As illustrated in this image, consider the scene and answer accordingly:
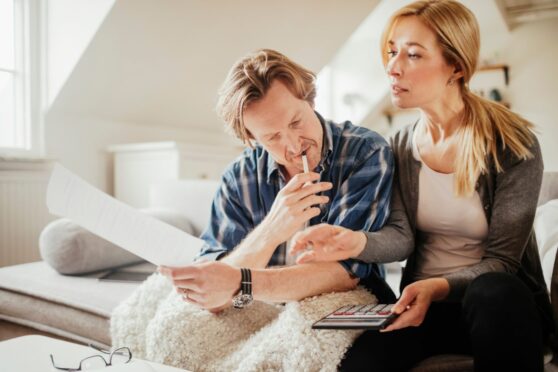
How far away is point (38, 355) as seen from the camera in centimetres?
82

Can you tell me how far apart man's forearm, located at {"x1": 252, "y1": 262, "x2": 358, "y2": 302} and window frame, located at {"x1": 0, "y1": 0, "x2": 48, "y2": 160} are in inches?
72.9

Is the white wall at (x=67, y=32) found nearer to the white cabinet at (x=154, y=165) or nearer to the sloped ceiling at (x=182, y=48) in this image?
the sloped ceiling at (x=182, y=48)

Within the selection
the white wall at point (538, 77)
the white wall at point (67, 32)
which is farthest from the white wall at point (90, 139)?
the white wall at point (538, 77)

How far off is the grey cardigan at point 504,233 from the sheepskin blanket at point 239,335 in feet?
0.38

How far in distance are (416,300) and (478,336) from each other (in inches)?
5.0

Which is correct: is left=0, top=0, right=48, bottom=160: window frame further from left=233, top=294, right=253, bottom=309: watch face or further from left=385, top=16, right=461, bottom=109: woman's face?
left=385, top=16, right=461, bottom=109: woman's face

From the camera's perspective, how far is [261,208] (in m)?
1.20

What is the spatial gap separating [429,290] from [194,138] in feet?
8.74

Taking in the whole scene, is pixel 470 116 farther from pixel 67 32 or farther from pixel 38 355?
pixel 67 32

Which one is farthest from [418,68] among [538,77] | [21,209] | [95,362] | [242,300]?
[538,77]

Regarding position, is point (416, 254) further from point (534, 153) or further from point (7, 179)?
point (7, 179)

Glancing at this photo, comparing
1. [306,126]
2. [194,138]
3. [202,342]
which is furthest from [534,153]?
[194,138]

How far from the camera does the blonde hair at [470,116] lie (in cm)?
104

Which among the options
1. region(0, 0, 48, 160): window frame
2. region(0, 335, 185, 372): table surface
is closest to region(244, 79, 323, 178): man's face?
region(0, 335, 185, 372): table surface
